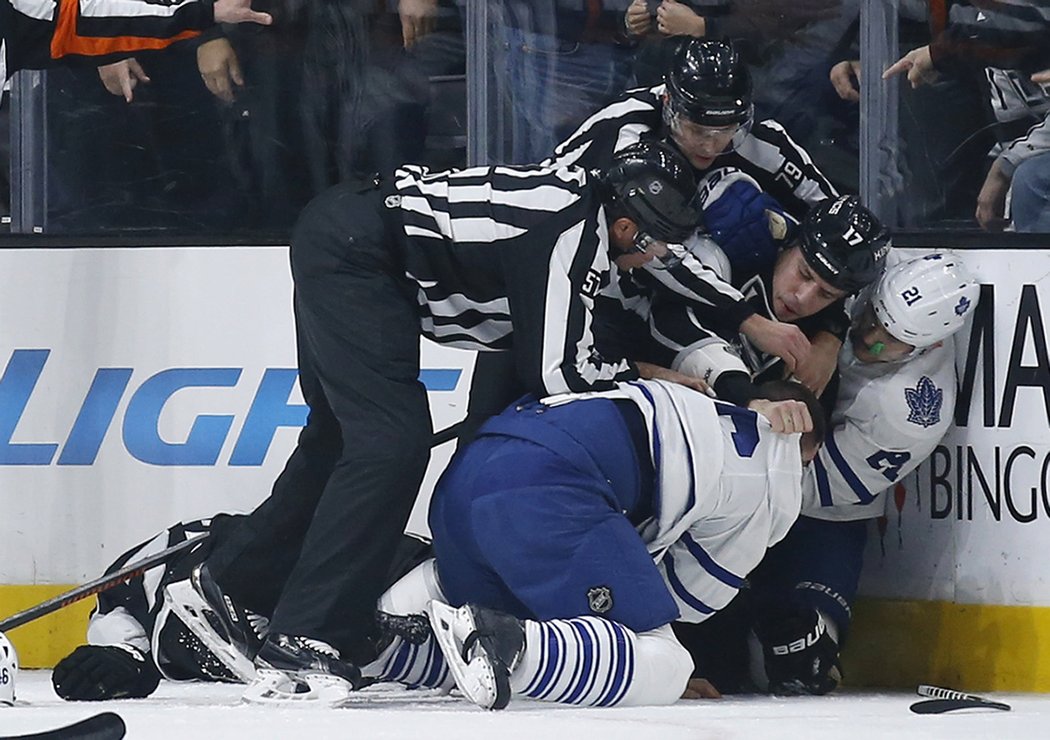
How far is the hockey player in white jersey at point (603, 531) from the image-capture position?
3361 mm

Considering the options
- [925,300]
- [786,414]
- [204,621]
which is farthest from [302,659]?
[925,300]

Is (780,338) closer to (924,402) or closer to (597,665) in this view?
(924,402)

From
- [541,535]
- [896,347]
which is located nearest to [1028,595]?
[896,347]

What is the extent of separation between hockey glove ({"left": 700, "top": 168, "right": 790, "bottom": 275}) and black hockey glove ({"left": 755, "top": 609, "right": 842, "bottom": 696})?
0.72 metres

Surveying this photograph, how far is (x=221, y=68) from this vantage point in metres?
4.68

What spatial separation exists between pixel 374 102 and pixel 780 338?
1.27 meters

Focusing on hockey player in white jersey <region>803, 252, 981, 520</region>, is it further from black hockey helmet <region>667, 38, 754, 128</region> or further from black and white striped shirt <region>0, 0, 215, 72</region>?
black and white striped shirt <region>0, 0, 215, 72</region>

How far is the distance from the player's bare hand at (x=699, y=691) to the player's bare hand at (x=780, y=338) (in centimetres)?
64

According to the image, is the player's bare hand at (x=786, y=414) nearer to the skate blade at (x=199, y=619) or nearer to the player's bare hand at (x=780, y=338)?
the player's bare hand at (x=780, y=338)

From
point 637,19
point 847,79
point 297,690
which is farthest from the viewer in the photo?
point 637,19

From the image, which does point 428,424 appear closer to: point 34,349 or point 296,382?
point 296,382

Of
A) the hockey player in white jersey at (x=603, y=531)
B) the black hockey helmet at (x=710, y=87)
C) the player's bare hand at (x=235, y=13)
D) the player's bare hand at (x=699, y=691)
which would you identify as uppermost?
the player's bare hand at (x=235, y=13)

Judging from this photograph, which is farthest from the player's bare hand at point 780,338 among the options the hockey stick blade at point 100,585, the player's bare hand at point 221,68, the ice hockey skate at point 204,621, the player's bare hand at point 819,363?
the player's bare hand at point 221,68

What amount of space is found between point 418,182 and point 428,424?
1.56 ft
